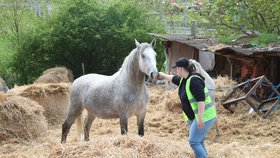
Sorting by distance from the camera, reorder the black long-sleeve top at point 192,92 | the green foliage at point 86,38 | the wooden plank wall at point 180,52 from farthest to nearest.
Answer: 1. the green foliage at point 86,38
2. the wooden plank wall at point 180,52
3. the black long-sleeve top at point 192,92

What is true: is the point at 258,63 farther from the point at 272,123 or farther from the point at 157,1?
the point at 157,1

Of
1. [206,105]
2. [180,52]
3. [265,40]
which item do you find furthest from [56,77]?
[206,105]

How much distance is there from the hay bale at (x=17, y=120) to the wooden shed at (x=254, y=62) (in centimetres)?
602

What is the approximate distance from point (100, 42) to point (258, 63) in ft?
24.6

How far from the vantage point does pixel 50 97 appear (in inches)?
419

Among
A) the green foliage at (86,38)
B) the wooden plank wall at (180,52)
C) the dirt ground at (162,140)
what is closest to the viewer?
the dirt ground at (162,140)

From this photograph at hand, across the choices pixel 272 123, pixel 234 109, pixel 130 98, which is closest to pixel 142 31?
pixel 234 109

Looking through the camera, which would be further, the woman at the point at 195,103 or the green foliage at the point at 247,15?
the green foliage at the point at 247,15

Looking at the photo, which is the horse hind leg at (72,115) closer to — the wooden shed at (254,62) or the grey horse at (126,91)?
the grey horse at (126,91)

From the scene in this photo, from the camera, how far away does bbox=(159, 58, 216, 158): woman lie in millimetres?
4762

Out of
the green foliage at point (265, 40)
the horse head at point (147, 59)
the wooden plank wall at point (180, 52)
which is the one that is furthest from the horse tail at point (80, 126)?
the wooden plank wall at point (180, 52)

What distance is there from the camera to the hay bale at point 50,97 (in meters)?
10.4

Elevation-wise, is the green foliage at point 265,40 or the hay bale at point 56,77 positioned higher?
the green foliage at point 265,40

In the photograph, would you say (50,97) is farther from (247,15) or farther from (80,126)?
(247,15)
